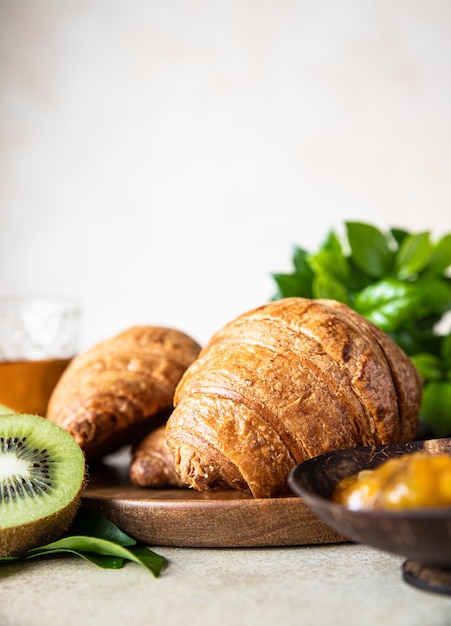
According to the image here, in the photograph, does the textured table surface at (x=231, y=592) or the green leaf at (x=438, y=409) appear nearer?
the textured table surface at (x=231, y=592)

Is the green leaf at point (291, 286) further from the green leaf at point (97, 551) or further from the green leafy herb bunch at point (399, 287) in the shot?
the green leaf at point (97, 551)

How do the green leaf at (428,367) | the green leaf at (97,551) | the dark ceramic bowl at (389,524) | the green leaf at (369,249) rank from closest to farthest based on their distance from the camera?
the dark ceramic bowl at (389,524)
the green leaf at (97,551)
the green leaf at (428,367)
the green leaf at (369,249)

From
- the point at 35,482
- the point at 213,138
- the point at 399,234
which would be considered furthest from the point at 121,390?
the point at 213,138

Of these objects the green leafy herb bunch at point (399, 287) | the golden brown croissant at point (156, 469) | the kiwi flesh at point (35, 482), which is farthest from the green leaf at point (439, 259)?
the kiwi flesh at point (35, 482)

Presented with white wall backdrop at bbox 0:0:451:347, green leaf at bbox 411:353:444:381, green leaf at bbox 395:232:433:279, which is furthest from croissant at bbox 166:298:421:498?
white wall backdrop at bbox 0:0:451:347

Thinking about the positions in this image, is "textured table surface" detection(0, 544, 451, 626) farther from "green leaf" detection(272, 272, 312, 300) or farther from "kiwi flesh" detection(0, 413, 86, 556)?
"green leaf" detection(272, 272, 312, 300)
